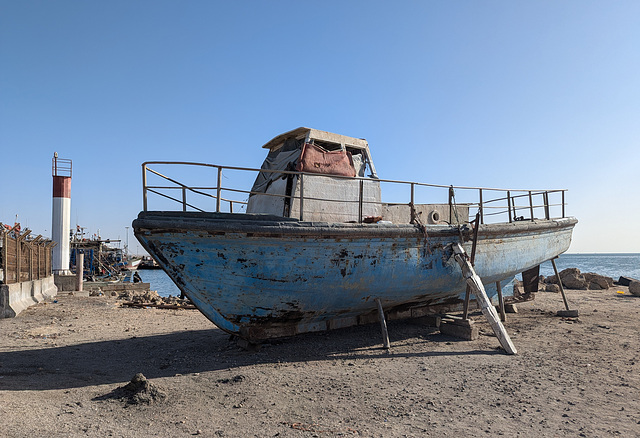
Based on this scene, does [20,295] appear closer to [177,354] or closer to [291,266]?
[177,354]

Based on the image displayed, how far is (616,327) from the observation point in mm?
8352

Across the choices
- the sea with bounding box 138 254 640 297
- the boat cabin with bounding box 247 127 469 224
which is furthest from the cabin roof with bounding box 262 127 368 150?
the sea with bounding box 138 254 640 297

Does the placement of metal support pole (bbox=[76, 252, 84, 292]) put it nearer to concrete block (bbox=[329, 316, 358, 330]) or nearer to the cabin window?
the cabin window

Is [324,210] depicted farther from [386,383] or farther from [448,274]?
[386,383]

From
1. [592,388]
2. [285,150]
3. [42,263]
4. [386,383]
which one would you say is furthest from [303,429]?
[42,263]

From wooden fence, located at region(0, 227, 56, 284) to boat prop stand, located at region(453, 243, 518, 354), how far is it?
35.3 feet

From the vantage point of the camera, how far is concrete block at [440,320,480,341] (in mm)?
7320

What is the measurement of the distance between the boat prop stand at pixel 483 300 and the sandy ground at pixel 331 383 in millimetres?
214

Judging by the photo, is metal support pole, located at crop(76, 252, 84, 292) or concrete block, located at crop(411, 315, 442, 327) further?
metal support pole, located at crop(76, 252, 84, 292)

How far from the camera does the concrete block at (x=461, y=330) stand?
7320mm

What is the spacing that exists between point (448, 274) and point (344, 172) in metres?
2.67

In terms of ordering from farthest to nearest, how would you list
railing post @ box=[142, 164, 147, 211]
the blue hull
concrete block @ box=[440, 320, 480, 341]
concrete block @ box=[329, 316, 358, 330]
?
concrete block @ box=[440, 320, 480, 341], concrete block @ box=[329, 316, 358, 330], railing post @ box=[142, 164, 147, 211], the blue hull

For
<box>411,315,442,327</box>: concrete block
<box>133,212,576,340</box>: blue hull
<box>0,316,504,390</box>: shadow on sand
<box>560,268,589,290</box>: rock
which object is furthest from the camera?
<box>560,268,589,290</box>: rock

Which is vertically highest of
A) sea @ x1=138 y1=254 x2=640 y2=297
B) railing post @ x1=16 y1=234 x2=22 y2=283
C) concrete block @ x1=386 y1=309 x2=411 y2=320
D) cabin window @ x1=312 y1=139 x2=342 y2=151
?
cabin window @ x1=312 y1=139 x2=342 y2=151
